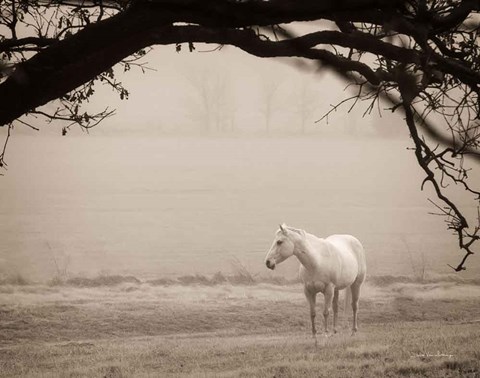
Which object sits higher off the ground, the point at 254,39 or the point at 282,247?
the point at 254,39

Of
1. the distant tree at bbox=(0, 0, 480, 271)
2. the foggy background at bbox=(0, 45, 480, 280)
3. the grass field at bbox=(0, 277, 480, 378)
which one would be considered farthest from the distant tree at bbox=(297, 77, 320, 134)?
the distant tree at bbox=(0, 0, 480, 271)

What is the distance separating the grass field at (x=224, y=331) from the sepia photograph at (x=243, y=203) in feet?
0.21

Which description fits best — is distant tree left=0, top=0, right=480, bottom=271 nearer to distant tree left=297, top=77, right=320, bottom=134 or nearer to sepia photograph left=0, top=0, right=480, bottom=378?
Answer: sepia photograph left=0, top=0, right=480, bottom=378

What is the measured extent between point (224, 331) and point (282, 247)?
2790mm

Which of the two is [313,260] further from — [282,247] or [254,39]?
[254,39]

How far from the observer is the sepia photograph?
16.8ft

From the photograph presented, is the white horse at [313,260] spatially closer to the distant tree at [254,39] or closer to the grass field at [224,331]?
the grass field at [224,331]

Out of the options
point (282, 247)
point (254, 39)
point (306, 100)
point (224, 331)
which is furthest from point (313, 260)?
point (306, 100)

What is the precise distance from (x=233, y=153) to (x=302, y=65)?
24129 millimetres

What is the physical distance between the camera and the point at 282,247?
37.8 feet

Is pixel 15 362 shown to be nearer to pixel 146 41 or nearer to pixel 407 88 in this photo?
pixel 146 41

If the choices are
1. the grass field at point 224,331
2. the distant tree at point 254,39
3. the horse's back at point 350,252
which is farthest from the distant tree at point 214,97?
the distant tree at point 254,39

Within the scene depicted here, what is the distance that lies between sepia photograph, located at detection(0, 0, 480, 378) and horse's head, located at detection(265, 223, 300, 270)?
0.03 m

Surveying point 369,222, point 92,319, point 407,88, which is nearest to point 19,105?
point 407,88
